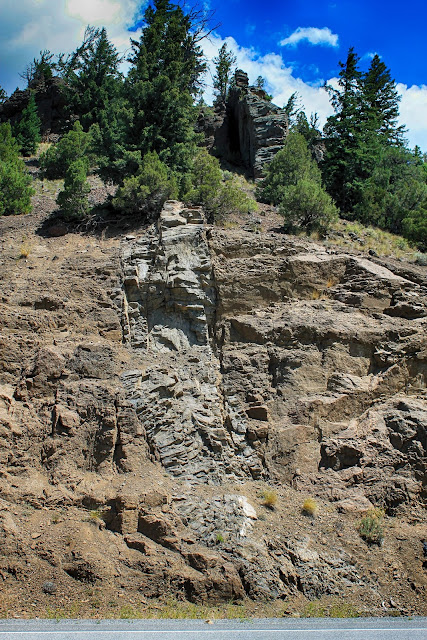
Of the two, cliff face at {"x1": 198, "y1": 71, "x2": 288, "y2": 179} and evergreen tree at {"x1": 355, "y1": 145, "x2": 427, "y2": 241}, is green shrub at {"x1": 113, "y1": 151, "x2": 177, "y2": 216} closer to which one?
evergreen tree at {"x1": 355, "y1": 145, "x2": 427, "y2": 241}

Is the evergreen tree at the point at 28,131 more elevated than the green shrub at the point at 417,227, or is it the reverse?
the evergreen tree at the point at 28,131

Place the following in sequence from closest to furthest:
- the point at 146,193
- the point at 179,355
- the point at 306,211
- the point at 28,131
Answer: the point at 179,355
the point at 146,193
the point at 306,211
the point at 28,131

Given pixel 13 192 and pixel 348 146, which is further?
pixel 348 146

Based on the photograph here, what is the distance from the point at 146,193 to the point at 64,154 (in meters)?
7.76

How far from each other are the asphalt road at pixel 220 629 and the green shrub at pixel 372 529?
1.38m

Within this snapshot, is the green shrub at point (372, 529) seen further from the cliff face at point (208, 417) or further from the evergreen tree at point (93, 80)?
the evergreen tree at point (93, 80)

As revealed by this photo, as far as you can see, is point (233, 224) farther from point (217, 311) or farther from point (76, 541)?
point (76, 541)

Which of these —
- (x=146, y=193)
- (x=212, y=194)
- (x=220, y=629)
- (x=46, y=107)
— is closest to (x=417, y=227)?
(x=212, y=194)

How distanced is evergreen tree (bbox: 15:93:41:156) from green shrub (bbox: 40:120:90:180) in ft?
21.1

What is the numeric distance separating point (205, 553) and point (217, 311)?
5.74 m

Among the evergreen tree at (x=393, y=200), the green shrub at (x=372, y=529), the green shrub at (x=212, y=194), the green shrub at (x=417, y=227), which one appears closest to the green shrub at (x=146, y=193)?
the green shrub at (x=212, y=194)

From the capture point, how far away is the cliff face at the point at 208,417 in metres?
8.46

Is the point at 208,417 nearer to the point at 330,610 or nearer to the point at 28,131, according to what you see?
the point at 330,610

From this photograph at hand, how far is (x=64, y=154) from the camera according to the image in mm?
21438
